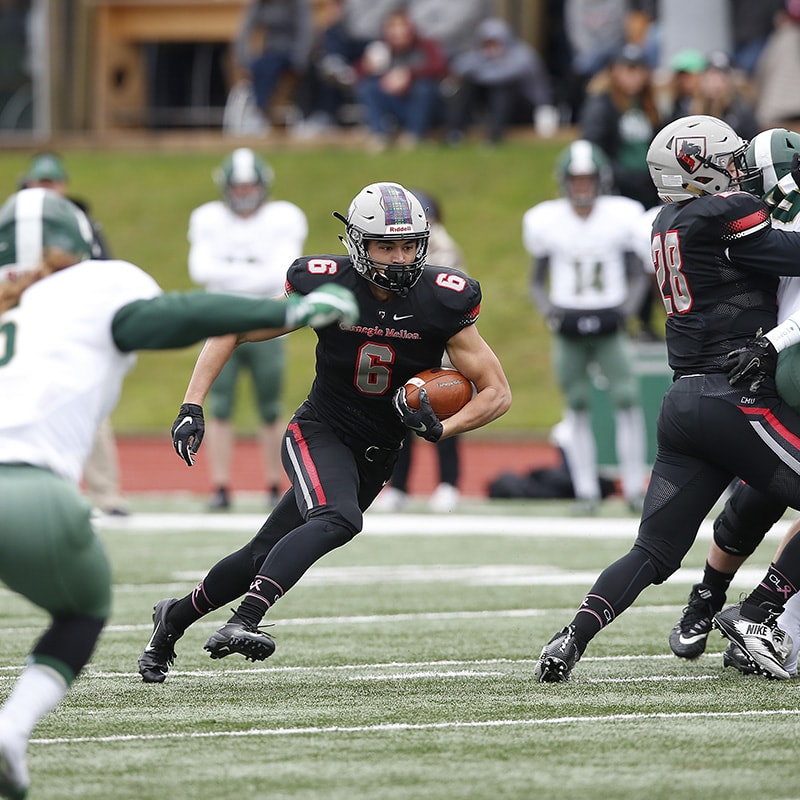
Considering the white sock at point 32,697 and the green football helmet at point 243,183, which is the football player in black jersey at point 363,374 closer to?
the white sock at point 32,697

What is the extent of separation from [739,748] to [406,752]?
2.70 ft

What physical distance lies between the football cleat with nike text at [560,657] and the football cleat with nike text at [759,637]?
54 cm

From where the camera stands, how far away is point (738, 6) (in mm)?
17297

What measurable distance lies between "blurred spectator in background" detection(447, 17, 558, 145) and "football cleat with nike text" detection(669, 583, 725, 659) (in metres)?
12.1

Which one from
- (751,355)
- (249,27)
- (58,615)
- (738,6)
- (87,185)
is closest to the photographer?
(58,615)

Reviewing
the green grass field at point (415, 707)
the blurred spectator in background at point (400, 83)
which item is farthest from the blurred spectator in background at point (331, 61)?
the green grass field at point (415, 707)

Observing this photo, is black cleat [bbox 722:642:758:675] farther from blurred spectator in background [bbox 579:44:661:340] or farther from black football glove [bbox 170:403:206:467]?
blurred spectator in background [bbox 579:44:661:340]

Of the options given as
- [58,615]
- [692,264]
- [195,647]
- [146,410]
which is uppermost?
[692,264]

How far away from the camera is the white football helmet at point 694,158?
560cm

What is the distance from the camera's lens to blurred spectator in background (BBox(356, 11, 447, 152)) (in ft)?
57.5

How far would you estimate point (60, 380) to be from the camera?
13.3ft

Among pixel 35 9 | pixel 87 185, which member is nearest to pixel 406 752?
pixel 87 185

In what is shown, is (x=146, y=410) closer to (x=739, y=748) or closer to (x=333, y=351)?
(x=333, y=351)

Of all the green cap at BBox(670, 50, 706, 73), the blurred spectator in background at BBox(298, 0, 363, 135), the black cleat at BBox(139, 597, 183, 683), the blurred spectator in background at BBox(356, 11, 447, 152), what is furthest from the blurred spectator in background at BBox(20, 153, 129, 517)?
the blurred spectator in background at BBox(298, 0, 363, 135)
